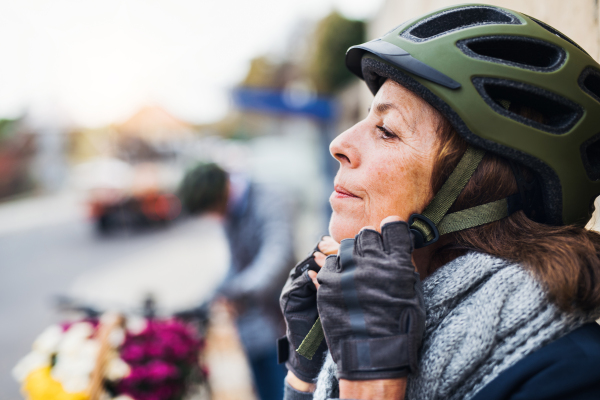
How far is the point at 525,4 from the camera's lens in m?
2.18

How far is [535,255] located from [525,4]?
166 cm

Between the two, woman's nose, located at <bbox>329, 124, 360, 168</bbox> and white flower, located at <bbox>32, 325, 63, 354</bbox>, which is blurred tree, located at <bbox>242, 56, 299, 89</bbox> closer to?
white flower, located at <bbox>32, 325, 63, 354</bbox>

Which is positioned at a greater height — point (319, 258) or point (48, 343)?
point (319, 258)

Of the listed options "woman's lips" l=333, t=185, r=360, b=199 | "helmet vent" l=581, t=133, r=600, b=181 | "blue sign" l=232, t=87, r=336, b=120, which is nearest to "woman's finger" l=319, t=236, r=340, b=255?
"woman's lips" l=333, t=185, r=360, b=199

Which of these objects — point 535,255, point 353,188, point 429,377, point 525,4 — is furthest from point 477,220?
point 525,4

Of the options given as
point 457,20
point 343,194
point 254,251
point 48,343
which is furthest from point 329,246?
point 254,251

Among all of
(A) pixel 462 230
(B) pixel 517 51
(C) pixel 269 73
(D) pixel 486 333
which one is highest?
(B) pixel 517 51

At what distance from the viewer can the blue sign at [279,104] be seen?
25.1ft

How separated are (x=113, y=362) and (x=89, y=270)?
8.12m

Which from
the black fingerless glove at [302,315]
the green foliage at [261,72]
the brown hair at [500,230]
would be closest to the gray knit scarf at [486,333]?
the brown hair at [500,230]

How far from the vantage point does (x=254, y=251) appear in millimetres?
3650

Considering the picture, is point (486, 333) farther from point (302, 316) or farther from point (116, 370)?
point (116, 370)

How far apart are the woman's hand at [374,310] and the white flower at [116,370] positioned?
60.9 inches

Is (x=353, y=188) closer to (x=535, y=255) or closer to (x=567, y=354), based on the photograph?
(x=535, y=255)
